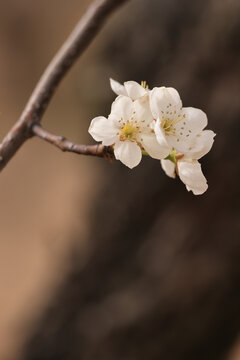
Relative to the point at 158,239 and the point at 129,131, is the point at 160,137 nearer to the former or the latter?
the point at 129,131

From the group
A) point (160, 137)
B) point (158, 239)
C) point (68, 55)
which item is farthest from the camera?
point (158, 239)

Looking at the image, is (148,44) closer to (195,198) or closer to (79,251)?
(195,198)

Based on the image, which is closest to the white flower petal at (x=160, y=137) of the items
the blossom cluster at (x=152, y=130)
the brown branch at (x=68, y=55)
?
the blossom cluster at (x=152, y=130)

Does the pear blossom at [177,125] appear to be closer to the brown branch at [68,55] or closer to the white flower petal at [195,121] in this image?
the white flower petal at [195,121]

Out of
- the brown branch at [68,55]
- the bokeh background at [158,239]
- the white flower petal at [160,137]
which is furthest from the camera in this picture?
the bokeh background at [158,239]

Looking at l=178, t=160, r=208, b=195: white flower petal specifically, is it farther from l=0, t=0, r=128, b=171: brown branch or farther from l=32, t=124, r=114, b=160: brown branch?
l=0, t=0, r=128, b=171: brown branch

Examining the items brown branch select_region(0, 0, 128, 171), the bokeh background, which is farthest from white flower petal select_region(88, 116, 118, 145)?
the bokeh background

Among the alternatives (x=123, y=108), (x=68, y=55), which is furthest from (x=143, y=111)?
(x=68, y=55)

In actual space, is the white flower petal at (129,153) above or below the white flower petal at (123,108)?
below
